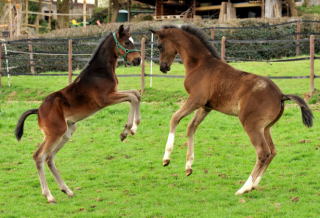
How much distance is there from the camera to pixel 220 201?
24.9 ft

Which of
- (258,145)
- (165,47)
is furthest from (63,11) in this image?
(258,145)

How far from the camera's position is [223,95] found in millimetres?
8008

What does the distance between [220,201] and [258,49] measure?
17100mm

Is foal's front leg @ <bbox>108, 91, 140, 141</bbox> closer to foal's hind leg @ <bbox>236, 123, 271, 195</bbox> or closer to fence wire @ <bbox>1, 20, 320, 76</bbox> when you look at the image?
foal's hind leg @ <bbox>236, 123, 271, 195</bbox>

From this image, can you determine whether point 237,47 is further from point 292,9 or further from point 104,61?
point 104,61

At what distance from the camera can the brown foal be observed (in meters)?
7.96

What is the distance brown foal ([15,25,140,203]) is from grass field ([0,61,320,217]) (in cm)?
74

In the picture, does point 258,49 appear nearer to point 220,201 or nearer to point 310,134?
point 310,134

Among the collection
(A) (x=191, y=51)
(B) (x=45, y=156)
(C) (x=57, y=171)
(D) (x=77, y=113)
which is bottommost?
(C) (x=57, y=171)

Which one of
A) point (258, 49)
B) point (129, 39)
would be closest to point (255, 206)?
point (129, 39)

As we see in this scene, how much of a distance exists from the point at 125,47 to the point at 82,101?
3.83ft

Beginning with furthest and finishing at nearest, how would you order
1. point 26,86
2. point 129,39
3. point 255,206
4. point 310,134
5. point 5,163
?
point 26,86 < point 310,134 < point 5,163 < point 129,39 < point 255,206

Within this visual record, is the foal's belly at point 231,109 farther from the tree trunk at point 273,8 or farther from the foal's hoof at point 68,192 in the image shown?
the tree trunk at point 273,8

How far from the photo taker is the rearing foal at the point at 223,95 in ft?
25.0
